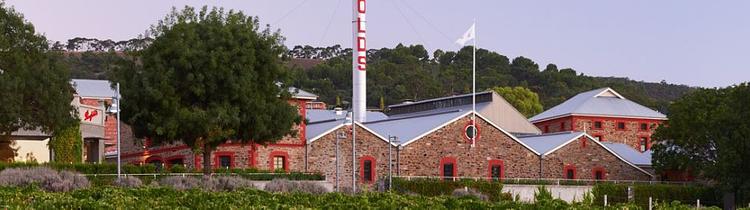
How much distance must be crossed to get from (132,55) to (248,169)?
7.50 metres

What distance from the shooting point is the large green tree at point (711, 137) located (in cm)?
6525

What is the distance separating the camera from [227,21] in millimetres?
58688

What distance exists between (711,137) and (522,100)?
62166mm

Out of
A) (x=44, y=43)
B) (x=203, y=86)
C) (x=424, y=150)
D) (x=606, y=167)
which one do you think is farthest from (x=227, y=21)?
(x=606, y=167)

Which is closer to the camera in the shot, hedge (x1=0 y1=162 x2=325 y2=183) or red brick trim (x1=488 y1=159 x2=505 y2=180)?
A: hedge (x1=0 y1=162 x2=325 y2=183)

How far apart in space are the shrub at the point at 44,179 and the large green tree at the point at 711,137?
35.4 metres

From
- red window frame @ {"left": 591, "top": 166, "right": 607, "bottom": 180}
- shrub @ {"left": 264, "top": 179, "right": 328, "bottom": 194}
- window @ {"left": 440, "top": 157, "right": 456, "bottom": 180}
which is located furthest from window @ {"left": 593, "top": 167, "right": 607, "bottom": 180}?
shrub @ {"left": 264, "top": 179, "right": 328, "bottom": 194}

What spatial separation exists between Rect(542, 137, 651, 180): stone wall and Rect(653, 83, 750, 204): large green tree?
7.78 feet

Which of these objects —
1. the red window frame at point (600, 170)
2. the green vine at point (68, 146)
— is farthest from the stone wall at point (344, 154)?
the red window frame at point (600, 170)

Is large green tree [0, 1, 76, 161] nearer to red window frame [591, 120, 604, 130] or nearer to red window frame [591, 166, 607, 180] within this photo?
red window frame [591, 166, 607, 180]

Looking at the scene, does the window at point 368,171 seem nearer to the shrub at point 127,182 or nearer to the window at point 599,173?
the window at point 599,173

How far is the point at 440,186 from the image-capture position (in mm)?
62938

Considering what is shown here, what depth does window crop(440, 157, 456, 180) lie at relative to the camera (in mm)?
69125

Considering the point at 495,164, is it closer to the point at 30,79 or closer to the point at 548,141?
the point at 548,141
